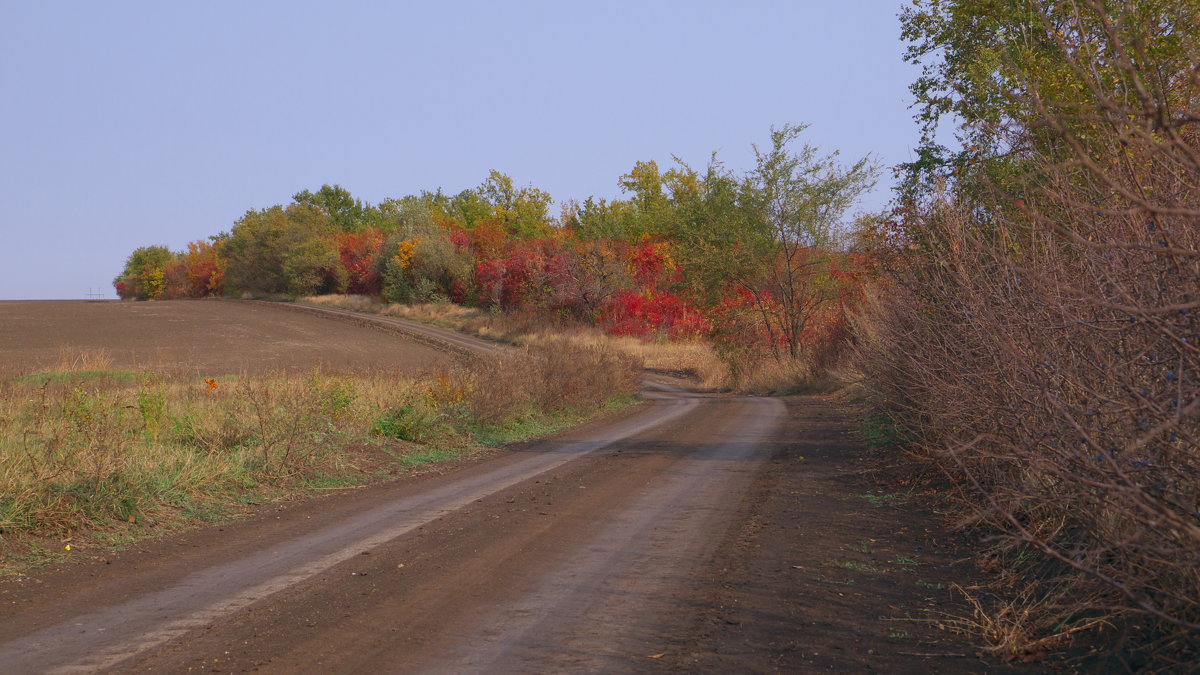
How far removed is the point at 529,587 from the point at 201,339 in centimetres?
4151

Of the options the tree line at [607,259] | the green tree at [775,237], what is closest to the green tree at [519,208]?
the tree line at [607,259]

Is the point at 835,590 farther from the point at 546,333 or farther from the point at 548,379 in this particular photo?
the point at 546,333

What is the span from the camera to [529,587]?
640cm

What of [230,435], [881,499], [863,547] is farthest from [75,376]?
[863,547]

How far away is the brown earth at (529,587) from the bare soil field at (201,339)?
60.3ft

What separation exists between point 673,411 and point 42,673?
19.9m

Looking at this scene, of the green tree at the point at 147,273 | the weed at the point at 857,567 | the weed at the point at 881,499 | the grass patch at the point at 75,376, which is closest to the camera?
the weed at the point at 857,567

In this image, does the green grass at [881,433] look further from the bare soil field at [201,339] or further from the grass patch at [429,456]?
the bare soil field at [201,339]

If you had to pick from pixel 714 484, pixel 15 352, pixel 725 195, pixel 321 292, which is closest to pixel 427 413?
pixel 714 484

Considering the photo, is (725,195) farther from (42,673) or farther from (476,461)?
(42,673)

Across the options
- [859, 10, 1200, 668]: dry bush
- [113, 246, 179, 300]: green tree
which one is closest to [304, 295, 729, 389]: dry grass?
[859, 10, 1200, 668]: dry bush

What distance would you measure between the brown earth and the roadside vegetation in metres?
0.86

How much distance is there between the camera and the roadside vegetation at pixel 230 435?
844 cm

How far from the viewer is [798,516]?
9000 millimetres
